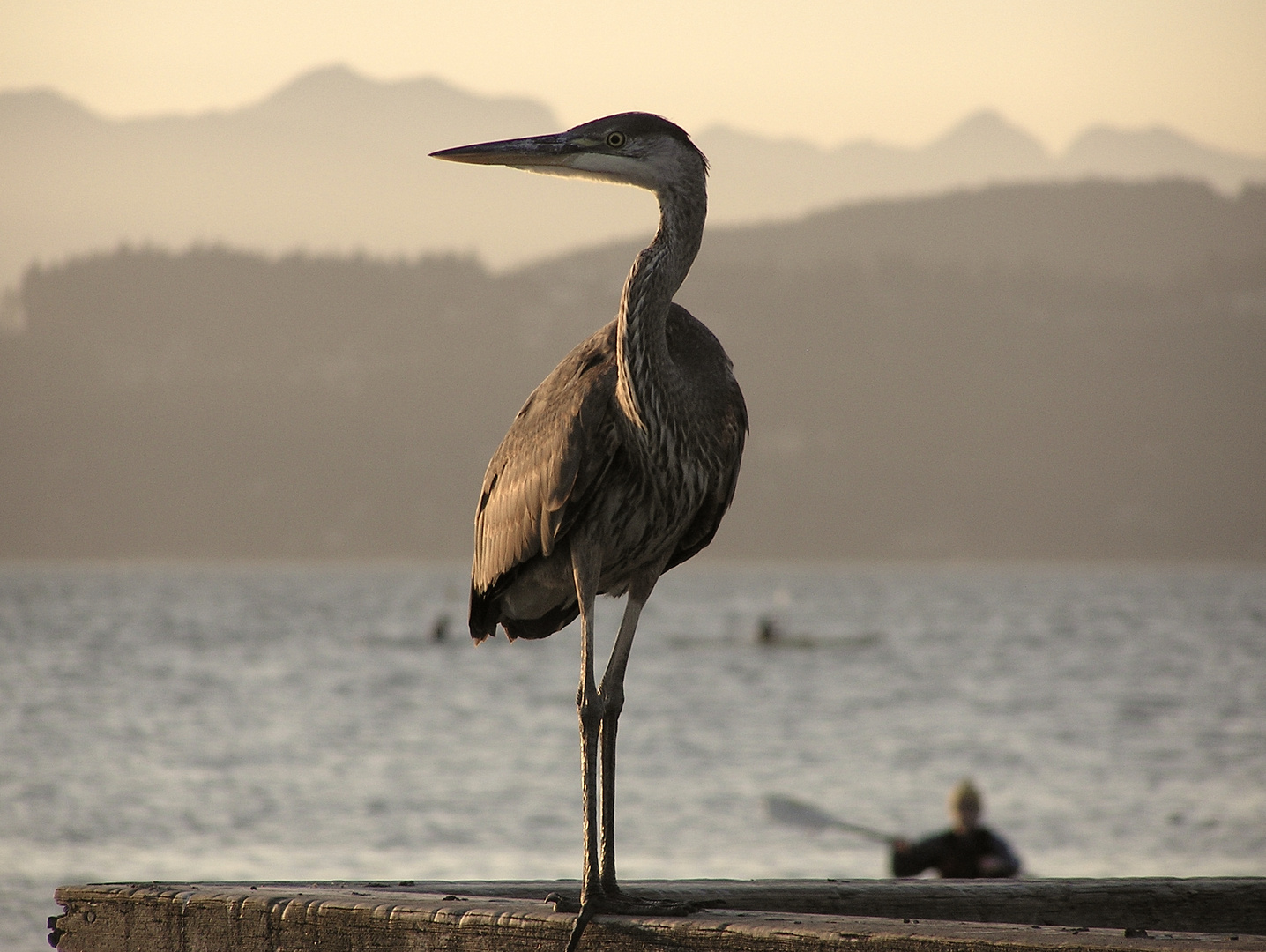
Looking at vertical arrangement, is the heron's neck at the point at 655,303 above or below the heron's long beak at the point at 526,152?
below

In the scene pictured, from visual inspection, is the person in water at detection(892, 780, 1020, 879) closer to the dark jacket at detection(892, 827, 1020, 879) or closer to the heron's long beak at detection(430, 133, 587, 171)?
the dark jacket at detection(892, 827, 1020, 879)

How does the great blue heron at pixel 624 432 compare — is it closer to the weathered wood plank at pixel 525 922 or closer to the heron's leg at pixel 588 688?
the heron's leg at pixel 588 688

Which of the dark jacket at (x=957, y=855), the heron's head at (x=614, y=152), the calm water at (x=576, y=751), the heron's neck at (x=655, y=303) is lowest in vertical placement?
the calm water at (x=576, y=751)

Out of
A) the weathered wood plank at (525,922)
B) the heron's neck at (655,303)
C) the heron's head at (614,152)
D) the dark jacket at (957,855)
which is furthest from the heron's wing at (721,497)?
the dark jacket at (957,855)

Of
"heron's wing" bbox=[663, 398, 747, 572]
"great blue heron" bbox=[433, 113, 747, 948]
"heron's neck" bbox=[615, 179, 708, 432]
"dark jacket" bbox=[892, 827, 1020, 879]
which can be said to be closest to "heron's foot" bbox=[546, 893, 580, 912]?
"great blue heron" bbox=[433, 113, 747, 948]

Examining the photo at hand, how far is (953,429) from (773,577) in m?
32.8

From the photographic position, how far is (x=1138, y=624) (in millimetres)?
80750

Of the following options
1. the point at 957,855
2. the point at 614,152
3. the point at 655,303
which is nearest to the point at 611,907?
the point at 655,303

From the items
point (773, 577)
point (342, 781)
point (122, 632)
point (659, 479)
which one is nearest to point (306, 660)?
point (122, 632)

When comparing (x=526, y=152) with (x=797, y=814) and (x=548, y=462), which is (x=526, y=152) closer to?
(x=548, y=462)

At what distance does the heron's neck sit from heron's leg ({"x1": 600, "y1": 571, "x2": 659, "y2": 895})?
2.12ft

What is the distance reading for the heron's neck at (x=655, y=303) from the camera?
15.9 feet

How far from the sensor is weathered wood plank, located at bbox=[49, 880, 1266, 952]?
3256 mm

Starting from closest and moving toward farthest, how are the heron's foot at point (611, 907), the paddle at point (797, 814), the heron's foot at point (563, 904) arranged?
the heron's foot at point (611, 907) → the heron's foot at point (563, 904) → the paddle at point (797, 814)
